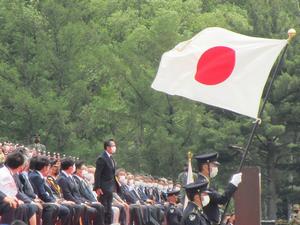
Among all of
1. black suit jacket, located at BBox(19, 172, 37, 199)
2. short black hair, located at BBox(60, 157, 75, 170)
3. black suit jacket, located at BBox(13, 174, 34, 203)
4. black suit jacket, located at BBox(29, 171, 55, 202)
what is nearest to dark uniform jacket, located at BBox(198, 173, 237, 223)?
black suit jacket, located at BBox(13, 174, 34, 203)

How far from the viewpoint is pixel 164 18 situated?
45.9 m

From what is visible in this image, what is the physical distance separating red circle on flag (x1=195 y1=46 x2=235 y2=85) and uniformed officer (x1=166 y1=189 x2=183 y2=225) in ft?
29.0

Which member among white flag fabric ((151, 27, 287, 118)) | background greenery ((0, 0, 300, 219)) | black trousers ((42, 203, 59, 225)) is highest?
white flag fabric ((151, 27, 287, 118))

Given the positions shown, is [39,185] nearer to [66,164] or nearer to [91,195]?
[66,164]

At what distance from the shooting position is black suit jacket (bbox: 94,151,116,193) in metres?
19.0

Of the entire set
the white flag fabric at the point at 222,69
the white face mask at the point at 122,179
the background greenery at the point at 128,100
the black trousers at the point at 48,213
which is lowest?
the background greenery at the point at 128,100

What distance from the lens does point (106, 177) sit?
19.2 metres

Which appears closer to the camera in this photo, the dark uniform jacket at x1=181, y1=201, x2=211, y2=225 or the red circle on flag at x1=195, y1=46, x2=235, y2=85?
the dark uniform jacket at x1=181, y1=201, x2=211, y2=225

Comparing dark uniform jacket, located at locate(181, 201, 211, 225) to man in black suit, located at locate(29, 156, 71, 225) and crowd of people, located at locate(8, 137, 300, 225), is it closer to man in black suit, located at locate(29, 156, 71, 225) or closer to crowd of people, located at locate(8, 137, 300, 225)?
crowd of people, located at locate(8, 137, 300, 225)

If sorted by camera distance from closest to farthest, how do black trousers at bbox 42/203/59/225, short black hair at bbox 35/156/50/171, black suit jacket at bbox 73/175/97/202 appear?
short black hair at bbox 35/156/50/171
black trousers at bbox 42/203/59/225
black suit jacket at bbox 73/175/97/202

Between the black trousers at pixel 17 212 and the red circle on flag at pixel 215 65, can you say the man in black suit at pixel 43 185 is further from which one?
the red circle on flag at pixel 215 65

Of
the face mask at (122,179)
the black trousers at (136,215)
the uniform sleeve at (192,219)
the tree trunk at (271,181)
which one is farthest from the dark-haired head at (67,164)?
the tree trunk at (271,181)

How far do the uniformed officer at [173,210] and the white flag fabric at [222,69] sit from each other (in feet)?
28.8

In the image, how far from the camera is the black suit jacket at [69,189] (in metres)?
18.8
